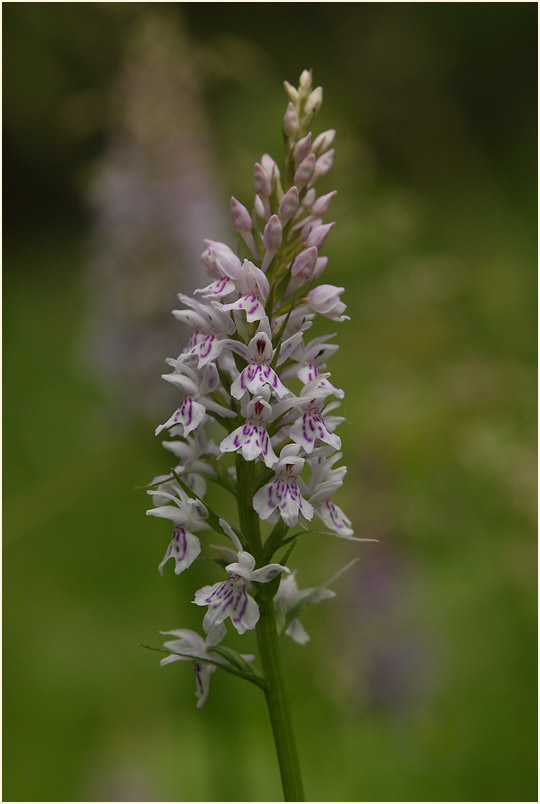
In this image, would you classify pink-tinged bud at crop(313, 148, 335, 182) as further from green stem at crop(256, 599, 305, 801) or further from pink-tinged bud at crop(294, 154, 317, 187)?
green stem at crop(256, 599, 305, 801)

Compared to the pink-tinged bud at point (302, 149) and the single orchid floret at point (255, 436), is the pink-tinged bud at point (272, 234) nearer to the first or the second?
the pink-tinged bud at point (302, 149)

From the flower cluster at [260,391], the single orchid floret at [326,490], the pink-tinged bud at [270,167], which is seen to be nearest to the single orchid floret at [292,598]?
the flower cluster at [260,391]

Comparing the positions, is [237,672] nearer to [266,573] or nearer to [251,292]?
[266,573]

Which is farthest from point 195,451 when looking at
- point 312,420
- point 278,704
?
point 278,704

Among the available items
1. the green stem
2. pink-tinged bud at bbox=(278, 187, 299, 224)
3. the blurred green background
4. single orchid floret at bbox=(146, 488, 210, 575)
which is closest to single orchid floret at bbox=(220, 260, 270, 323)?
pink-tinged bud at bbox=(278, 187, 299, 224)

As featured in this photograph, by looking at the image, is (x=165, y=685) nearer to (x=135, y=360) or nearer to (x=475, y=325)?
(x=135, y=360)
